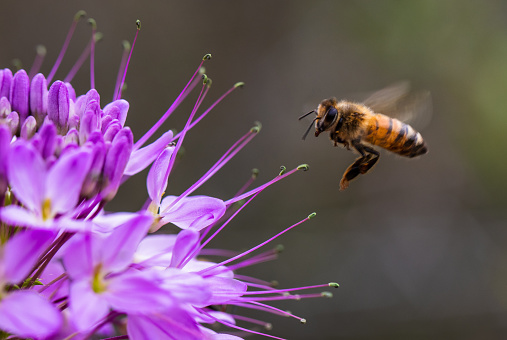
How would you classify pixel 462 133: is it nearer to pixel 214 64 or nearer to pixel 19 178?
pixel 214 64

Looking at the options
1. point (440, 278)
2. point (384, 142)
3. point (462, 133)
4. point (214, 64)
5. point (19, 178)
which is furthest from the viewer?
point (214, 64)

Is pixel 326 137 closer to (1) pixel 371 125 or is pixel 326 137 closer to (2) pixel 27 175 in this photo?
(1) pixel 371 125

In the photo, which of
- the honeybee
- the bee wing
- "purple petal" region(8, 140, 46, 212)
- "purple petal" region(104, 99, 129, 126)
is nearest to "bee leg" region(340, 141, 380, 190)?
the honeybee

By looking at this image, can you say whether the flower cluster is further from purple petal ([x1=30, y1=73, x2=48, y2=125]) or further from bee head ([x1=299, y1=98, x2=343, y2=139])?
bee head ([x1=299, y1=98, x2=343, y2=139])

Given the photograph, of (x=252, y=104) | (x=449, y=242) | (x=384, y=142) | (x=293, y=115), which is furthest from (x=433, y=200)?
(x=384, y=142)

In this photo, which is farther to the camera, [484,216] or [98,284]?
[484,216]

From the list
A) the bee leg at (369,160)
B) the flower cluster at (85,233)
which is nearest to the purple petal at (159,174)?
the flower cluster at (85,233)
